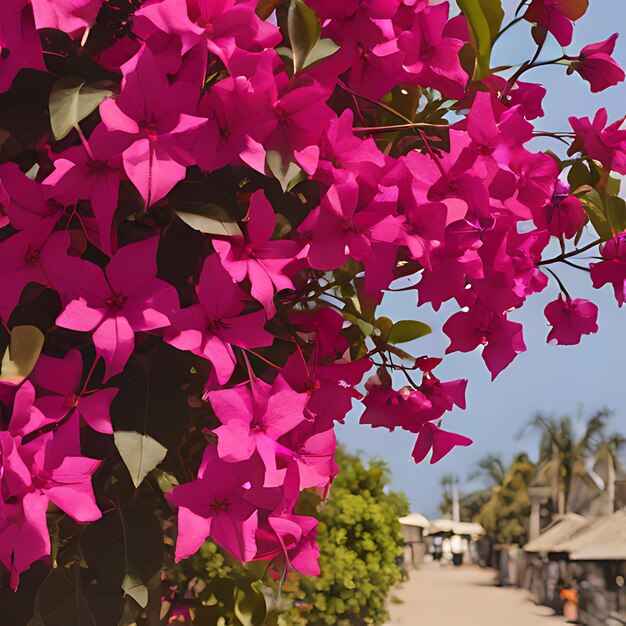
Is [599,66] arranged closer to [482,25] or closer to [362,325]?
[482,25]

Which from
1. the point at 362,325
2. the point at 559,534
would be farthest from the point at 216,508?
the point at 559,534

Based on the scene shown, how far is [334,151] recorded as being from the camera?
2.83ft

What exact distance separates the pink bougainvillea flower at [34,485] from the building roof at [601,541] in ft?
66.8

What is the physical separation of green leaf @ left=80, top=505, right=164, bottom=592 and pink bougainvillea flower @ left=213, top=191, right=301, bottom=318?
264 millimetres

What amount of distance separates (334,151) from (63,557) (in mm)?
500

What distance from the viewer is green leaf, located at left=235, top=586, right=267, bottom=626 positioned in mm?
1209

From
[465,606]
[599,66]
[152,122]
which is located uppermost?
[599,66]

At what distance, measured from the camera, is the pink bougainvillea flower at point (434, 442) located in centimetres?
116

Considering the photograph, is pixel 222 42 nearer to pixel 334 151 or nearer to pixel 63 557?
pixel 334 151

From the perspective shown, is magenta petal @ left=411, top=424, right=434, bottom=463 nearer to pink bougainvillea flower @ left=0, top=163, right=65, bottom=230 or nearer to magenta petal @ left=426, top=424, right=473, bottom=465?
magenta petal @ left=426, top=424, right=473, bottom=465

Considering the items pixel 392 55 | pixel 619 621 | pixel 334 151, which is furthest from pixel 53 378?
pixel 619 621

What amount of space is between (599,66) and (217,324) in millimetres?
666

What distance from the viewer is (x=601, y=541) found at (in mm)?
20750

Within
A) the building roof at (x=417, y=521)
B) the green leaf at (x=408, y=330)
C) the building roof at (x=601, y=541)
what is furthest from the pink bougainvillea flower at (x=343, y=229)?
the building roof at (x=417, y=521)
